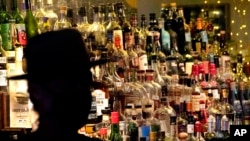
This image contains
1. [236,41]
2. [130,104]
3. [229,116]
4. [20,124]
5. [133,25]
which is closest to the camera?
[20,124]

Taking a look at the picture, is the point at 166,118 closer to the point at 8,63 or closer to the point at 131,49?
the point at 131,49

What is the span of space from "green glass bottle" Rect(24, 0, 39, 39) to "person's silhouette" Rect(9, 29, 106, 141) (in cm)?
117

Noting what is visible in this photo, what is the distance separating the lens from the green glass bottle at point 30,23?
100 inches

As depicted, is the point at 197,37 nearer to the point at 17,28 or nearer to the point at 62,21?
the point at 62,21

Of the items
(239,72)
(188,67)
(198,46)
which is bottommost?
(239,72)

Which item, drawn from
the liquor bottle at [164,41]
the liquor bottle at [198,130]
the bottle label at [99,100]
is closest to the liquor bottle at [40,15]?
the bottle label at [99,100]

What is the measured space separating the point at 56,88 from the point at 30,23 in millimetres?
1266

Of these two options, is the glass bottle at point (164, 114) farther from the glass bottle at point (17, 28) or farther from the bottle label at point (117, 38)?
the glass bottle at point (17, 28)

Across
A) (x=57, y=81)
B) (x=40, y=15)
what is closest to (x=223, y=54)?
(x=40, y=15)

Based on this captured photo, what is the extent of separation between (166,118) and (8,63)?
106cm

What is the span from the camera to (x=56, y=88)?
1.36 metres

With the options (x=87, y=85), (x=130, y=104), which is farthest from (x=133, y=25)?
→ (x=87, y=85)

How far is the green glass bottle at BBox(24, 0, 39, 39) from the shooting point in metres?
2.54

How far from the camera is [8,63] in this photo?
95.3 inches
